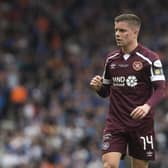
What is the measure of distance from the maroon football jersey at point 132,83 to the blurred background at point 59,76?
10.5 ft

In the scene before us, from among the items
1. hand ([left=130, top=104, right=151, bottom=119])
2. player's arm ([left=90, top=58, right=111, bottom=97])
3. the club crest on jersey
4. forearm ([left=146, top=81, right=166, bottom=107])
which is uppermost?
the club crest on jersey

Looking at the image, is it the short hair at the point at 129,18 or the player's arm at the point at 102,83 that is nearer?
the short hair at the point at 129,18

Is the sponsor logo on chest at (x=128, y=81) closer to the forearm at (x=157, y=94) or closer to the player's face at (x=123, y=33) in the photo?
the forearm at (x=157, y=94)

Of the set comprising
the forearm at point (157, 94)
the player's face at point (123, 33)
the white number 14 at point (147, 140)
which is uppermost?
the player's face at point (123, 33)

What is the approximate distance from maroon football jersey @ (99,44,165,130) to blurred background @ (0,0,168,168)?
319 cm

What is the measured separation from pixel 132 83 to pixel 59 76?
9.51 m

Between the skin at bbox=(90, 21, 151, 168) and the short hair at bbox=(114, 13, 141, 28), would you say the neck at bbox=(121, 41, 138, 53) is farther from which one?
the short hair at bbox=(114, 13, 141, 28)

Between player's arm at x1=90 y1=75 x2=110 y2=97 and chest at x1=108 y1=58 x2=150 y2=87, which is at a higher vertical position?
chest at x1=108 y1=58 x2=150 y2=87

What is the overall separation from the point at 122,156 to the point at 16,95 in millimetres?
8656

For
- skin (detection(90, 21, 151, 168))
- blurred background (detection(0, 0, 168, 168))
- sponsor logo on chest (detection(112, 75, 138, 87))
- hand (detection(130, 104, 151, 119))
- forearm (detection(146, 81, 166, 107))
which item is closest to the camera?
hand (detection(130, 104, 151, 119))

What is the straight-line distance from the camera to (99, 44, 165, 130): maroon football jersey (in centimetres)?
914

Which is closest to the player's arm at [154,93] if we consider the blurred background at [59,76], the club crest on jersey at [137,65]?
the club crest on jersey at [137,65]

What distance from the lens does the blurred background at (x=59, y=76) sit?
15664 millimetres

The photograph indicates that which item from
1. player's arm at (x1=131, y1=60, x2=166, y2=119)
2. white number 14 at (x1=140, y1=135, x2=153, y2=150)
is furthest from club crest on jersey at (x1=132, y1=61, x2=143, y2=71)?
white number 14 at (x1=140, y1=135, x2=153, y2=150)
